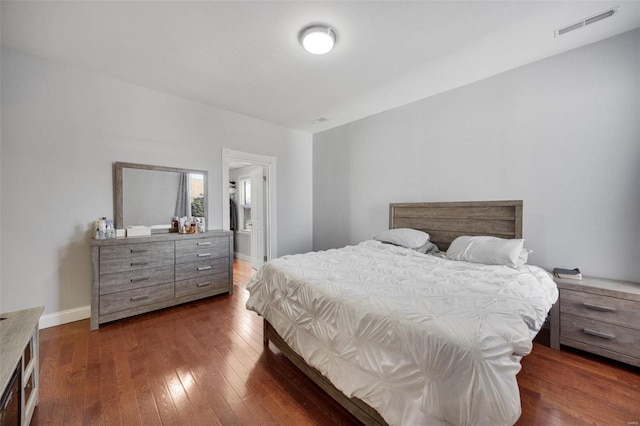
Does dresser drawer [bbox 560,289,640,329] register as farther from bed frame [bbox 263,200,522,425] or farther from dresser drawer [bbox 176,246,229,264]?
dresser drawer [bbox 176,246,229,264]

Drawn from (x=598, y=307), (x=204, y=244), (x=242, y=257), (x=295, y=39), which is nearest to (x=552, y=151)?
(x=598, y=307)

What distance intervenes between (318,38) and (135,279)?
299 cm

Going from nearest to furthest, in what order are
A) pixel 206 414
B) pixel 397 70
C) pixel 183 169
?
pixel 206 414, pixel 397 70, pixel 183 169

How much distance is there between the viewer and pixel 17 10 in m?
1.90

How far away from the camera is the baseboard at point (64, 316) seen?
2540 mm

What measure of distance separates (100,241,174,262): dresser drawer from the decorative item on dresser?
3.67ft

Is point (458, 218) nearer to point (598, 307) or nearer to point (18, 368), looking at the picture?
point (598, 307)

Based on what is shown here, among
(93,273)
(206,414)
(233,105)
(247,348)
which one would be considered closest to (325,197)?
(233,105)

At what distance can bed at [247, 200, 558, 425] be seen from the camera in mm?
977

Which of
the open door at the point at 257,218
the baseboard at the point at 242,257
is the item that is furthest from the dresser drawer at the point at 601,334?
the baseboard at the point at 242,257

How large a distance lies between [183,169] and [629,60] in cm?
465

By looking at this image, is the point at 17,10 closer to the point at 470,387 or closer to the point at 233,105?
the point at 233,105

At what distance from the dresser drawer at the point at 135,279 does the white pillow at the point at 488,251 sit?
3159mm

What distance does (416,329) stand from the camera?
1.11 metres
